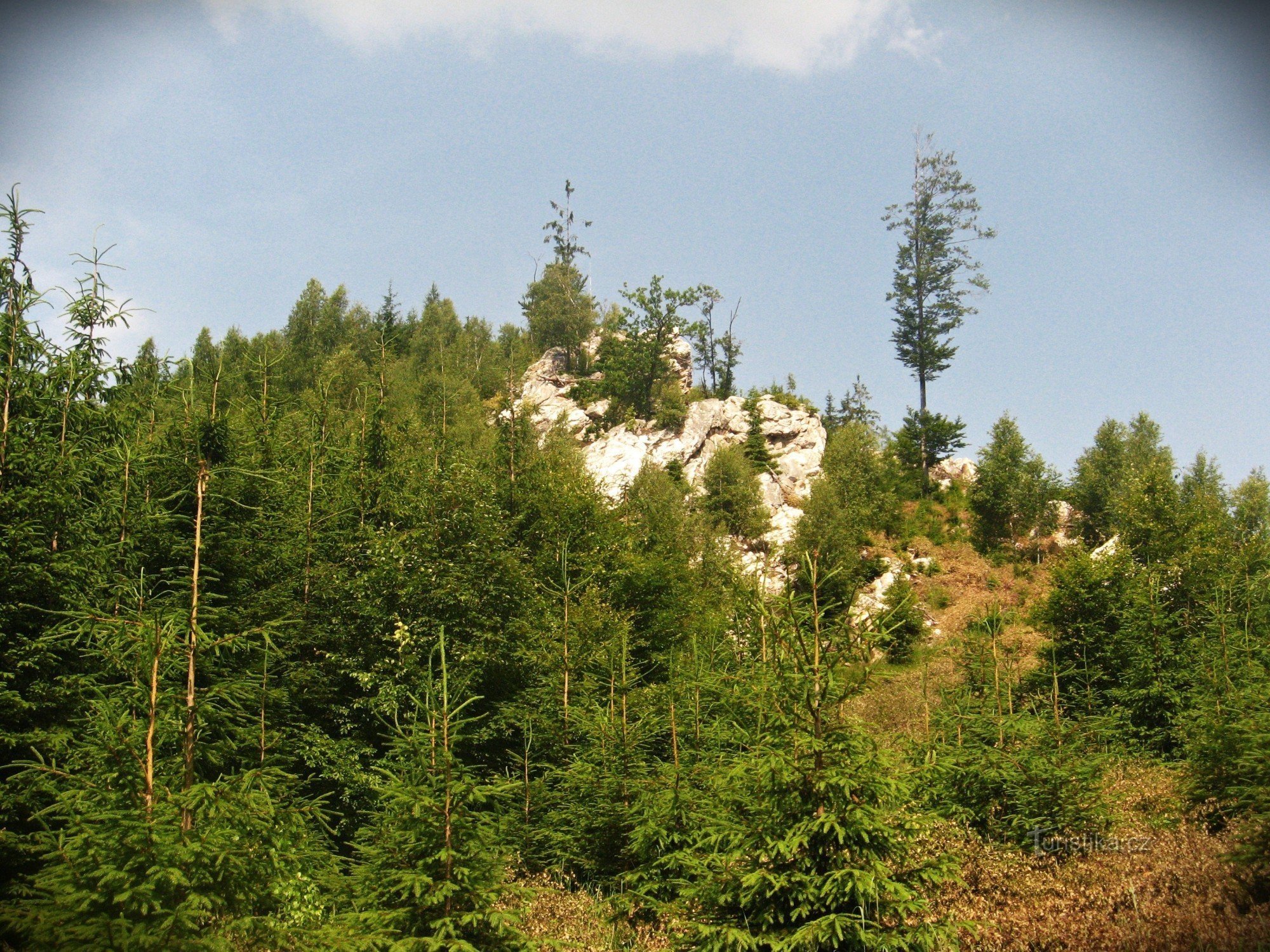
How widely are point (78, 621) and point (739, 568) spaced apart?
27.2 m

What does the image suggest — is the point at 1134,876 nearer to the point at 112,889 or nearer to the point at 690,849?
the point at 690,849

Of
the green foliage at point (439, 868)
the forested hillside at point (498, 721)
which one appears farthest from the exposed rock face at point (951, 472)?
the green foliage at point (439, 868)

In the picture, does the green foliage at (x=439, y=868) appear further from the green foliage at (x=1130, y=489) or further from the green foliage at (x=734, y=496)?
the green foliage at (x=734, y=496)

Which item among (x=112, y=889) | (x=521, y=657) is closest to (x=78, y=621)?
(x=112, y=889)

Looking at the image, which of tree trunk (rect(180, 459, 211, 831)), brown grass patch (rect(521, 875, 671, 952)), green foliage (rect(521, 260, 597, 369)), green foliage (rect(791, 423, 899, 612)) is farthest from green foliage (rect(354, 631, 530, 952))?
green foliage (rect(521, 260, 597, 369))

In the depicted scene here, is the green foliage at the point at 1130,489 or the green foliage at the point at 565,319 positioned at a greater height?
the green foliage at the point at 565,319

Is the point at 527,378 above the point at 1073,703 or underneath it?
above

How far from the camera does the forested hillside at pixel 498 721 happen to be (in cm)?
708

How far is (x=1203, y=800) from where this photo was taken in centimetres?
1309

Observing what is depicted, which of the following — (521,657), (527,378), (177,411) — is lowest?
(521,657)

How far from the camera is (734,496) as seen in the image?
48.3 meters

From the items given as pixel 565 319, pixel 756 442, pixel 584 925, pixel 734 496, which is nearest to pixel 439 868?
pixel 584 925

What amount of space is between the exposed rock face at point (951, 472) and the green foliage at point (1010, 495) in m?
4.18

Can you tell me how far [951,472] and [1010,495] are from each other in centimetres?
715
